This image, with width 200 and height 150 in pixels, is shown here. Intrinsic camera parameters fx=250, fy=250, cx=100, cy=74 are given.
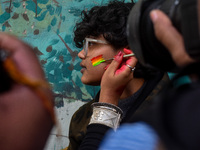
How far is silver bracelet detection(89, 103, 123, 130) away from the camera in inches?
39.0

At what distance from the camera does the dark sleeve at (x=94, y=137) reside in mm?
880

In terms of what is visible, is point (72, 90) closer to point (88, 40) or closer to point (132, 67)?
point (88, 40)

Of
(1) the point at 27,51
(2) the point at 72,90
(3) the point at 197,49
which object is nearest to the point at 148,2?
(3) the point at 197,49

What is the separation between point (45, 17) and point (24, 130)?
4.75 ft

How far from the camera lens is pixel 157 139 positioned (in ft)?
1.18

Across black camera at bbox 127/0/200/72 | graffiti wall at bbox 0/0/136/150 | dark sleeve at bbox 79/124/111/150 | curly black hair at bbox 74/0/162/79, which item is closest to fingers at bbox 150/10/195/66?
black camera at bbox 127/0/200/72

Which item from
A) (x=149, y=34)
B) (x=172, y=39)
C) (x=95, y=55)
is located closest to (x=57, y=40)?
(x=95, y=55)

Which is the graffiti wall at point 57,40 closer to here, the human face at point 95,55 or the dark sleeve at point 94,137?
the human face at point 95,55

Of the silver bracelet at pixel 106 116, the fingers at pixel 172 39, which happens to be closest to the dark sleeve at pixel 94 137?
the silver bracelet at pixel 106 116

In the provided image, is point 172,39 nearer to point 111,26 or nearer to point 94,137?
point 94,137

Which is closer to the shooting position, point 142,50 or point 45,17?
point 142,50

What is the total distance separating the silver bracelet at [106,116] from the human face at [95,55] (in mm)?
329

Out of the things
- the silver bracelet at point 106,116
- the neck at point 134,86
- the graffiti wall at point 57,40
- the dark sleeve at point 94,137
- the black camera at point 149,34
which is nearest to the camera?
the black camera at point 149,34

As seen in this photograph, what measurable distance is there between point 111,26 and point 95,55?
0.63 feet
